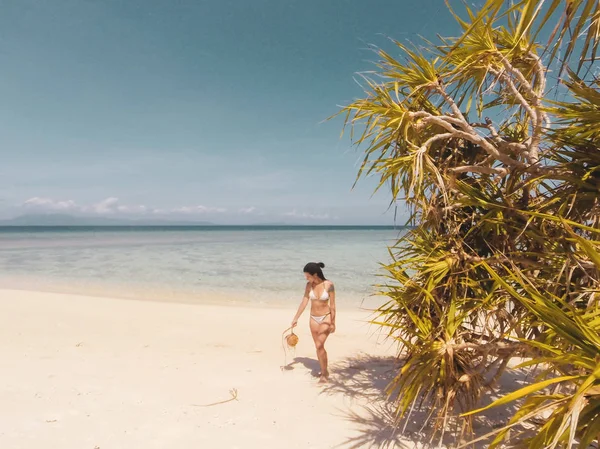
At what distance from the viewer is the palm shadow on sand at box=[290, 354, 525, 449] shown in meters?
3.56

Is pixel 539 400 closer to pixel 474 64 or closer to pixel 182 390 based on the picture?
pixel 474 64

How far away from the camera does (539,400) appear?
4.55ft

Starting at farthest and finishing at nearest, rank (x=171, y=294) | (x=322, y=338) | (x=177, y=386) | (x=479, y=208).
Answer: (x=171, y=294) → (x=322, y=338) → (x=177, y=386) → (x=479, y=208)

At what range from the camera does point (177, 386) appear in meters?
4.79

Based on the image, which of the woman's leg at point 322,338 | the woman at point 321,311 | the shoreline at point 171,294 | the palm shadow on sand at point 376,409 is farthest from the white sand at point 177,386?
the shoreline at point 171,294

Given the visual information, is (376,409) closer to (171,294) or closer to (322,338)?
(322,338)

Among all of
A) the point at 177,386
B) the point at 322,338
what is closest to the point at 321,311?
the point at 322,338

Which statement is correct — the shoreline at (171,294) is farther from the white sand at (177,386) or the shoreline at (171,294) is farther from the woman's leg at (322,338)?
the woman's leg at (322,338)

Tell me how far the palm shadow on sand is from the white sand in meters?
0.02

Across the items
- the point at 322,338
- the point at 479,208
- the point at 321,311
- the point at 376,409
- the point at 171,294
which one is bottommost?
the point at 171,294

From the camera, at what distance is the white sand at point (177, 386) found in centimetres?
362

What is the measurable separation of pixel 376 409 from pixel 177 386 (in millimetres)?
2588

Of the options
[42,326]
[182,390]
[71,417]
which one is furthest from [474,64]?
[42,326]

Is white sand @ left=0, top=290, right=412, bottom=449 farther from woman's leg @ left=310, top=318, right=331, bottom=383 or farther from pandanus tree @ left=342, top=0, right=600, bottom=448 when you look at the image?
pandanus tree @ left=342, top=0, right=600, bottom=448
